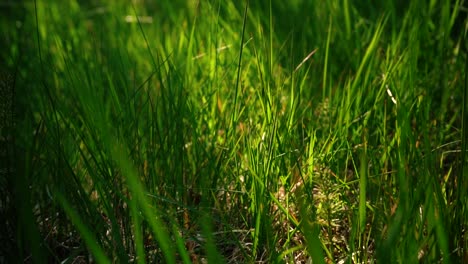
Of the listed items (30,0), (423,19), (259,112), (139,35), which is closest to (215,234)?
(259,112)

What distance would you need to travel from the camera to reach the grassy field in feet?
3.27

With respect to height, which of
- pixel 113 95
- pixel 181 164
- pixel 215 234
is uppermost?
pixel 113 95

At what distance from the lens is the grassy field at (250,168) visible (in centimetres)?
100

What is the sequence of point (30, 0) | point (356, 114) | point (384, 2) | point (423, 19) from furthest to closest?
point (30, 0) → point (384, 2) → point (423, 19) → point (356, 114)

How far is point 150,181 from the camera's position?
1.25m

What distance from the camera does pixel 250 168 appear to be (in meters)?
1.08

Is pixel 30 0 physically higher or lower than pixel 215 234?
higher

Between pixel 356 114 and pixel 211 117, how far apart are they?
329 millimetres

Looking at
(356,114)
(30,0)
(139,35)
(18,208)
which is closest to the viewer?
(18,208)

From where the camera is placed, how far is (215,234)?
1.23 meters

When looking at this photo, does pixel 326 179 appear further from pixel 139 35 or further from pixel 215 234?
pixel 139 35

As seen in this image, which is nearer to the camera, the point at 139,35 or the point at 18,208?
the point at 18,208

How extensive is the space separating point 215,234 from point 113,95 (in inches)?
13.9

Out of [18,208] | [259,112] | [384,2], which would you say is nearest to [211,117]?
[259,112]
